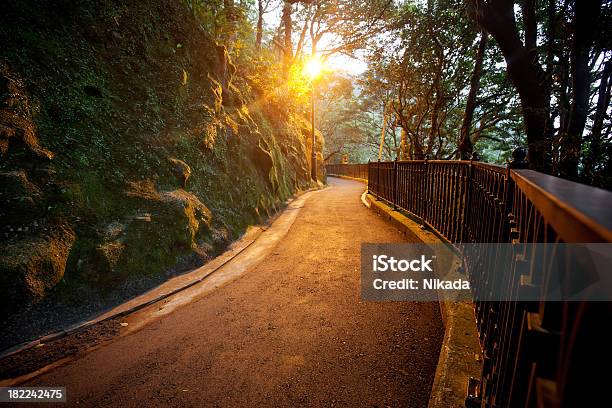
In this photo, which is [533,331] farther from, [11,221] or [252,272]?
[11,221]

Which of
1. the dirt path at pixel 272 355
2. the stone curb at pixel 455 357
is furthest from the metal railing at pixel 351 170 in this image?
the stone curb at pixel 455 357

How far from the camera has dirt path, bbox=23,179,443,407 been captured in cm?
238

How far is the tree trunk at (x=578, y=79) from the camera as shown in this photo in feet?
13.5

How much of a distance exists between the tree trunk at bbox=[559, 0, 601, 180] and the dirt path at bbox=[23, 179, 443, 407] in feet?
11.9

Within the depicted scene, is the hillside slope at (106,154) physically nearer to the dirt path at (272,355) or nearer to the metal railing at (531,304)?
the dirt path at (272,355)

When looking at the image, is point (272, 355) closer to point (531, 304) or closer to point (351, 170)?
point (531, 304)

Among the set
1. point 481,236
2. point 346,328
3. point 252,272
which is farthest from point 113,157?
point 481,236

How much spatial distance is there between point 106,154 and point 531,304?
18.9 feet

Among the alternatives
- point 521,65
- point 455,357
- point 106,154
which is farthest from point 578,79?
point 106,154

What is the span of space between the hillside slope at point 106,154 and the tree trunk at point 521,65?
7.00m

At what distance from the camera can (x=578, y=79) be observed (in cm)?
451

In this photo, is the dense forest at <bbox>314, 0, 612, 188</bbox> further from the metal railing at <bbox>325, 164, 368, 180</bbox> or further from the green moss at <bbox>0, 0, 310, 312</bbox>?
the metal railing at <bbox>325, 164, 368, 180</bbox>

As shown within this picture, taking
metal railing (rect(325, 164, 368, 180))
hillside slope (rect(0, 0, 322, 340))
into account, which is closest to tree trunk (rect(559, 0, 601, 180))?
hillside slope (rect(0, 0, 322, 340))

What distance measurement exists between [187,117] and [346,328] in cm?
607
